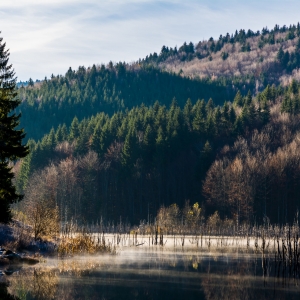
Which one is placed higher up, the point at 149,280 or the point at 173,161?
the point at 173,161

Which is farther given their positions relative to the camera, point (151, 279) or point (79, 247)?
point (79, 247)

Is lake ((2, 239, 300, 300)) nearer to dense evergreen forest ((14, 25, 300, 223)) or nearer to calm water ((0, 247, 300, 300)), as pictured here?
calm water ((0, 247, 300, 300))

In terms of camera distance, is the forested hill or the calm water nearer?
the calm water

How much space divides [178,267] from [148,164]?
116753 mm

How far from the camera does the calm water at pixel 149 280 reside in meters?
40.6

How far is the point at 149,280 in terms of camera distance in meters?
47.3

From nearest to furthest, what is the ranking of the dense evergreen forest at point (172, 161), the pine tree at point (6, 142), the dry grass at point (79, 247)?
the pine tree at point (6, 142) → the dry grass at point (79, 247) → the dense evergreen forest at point (172, 161)

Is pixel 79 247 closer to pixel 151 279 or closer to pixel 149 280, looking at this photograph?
pixel 151 279

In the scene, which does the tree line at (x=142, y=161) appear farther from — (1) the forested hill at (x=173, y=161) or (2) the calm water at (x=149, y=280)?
(2) the calm water at (x=149, y=280)

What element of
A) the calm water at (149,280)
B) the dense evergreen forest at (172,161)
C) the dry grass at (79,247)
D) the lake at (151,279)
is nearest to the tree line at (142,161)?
the dense evergreen forest at (172,161)

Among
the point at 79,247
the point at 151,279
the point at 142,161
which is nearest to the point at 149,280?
the point at 151,279

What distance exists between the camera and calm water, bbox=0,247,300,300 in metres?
40.6

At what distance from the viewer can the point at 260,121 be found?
17062 cm

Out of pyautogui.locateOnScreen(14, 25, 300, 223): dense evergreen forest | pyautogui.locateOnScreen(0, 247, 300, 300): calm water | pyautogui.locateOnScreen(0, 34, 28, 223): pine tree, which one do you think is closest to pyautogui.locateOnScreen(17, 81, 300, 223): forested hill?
pyautogui.locateOnScreen(14, 25, 300, 223): dense evergreen forest
